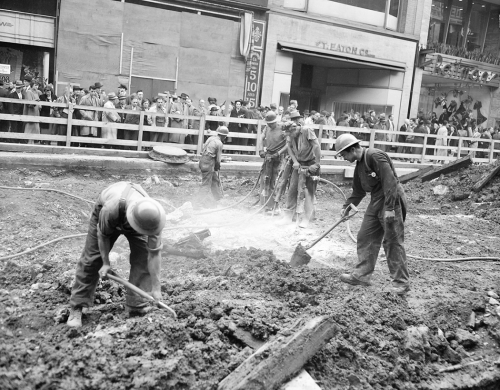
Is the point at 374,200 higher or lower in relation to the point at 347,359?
higher

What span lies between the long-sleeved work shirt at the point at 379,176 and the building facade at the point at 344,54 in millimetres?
14180

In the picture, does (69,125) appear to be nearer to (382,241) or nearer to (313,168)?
(313,168)

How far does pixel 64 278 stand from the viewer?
6.44 meters

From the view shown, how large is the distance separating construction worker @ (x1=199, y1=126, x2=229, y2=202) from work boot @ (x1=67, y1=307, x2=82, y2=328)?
646 cm

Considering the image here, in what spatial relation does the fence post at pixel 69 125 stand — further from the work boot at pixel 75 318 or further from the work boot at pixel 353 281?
the work boot at pixel 75 318

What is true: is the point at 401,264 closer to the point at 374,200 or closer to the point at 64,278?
the point at 374,200

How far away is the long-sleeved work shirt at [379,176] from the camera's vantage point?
266 inches

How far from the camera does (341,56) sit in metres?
23.2

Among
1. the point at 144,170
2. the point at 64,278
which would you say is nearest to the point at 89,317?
the point at 64,278

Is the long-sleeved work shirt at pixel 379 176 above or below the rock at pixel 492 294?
above

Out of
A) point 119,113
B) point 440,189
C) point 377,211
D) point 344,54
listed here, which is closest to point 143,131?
point 119,113

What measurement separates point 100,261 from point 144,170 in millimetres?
8298

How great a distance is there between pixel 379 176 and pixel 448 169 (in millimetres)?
10692

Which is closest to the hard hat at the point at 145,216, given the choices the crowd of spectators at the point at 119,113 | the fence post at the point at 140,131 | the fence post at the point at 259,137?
the crowd of spectators at the point at 119,113
